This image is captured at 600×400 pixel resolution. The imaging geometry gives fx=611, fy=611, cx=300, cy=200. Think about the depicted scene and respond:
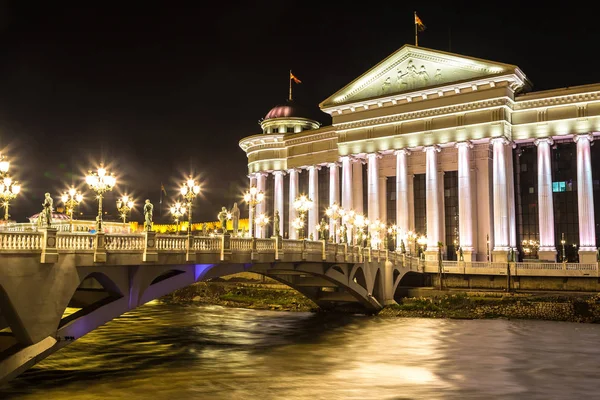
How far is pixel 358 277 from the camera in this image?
54.2 metres

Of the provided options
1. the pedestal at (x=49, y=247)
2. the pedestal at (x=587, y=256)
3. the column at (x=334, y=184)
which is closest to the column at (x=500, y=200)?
the pedestal at (x=587, y=256)

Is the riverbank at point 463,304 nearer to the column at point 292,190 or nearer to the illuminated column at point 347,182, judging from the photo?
the illuminated column at point 347,182

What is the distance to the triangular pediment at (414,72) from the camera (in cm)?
7138

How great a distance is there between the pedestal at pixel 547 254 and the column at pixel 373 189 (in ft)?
67.6

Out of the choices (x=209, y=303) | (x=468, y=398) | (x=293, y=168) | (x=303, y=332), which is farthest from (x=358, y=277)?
(x=293, y=168)

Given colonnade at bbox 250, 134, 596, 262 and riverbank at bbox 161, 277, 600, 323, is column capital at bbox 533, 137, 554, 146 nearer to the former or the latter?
colonnade at bbox 250, 134, 596, 262

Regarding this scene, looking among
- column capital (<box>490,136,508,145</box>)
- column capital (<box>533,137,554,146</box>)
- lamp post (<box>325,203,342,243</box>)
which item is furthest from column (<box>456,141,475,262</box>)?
lamp post (<box>325,203,342,243</box>)

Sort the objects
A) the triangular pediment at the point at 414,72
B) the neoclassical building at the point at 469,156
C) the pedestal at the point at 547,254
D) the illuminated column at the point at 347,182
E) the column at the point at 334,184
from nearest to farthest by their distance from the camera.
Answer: the pedestal at the point at 547,254 < the neoclassical building at the point at 469,156 < the triangular pediment at the point at 414,72 < the illuminated column at the point at 347,182 < the column at the point at 334,184

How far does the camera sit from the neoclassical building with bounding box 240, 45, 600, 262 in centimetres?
6900

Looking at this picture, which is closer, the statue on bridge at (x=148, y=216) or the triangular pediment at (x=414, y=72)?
the statue on bridge at (x=148, y=216)

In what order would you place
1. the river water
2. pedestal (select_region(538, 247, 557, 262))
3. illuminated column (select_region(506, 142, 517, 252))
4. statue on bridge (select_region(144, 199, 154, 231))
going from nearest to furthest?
1. the river water
2. statue on bridge (select_region(144, 199, 154, 231))
3. pedestal (select_region(538, 247, 557, 262))
4. illuminated column (select_region(506, 142, 517, 252))

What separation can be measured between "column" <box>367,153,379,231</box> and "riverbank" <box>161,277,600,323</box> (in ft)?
57.1

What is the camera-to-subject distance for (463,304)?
56.0 meters

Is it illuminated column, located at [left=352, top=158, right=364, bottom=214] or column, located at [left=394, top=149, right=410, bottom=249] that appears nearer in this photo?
column, located at [left=394, top=149, right=410, bottom=249]
